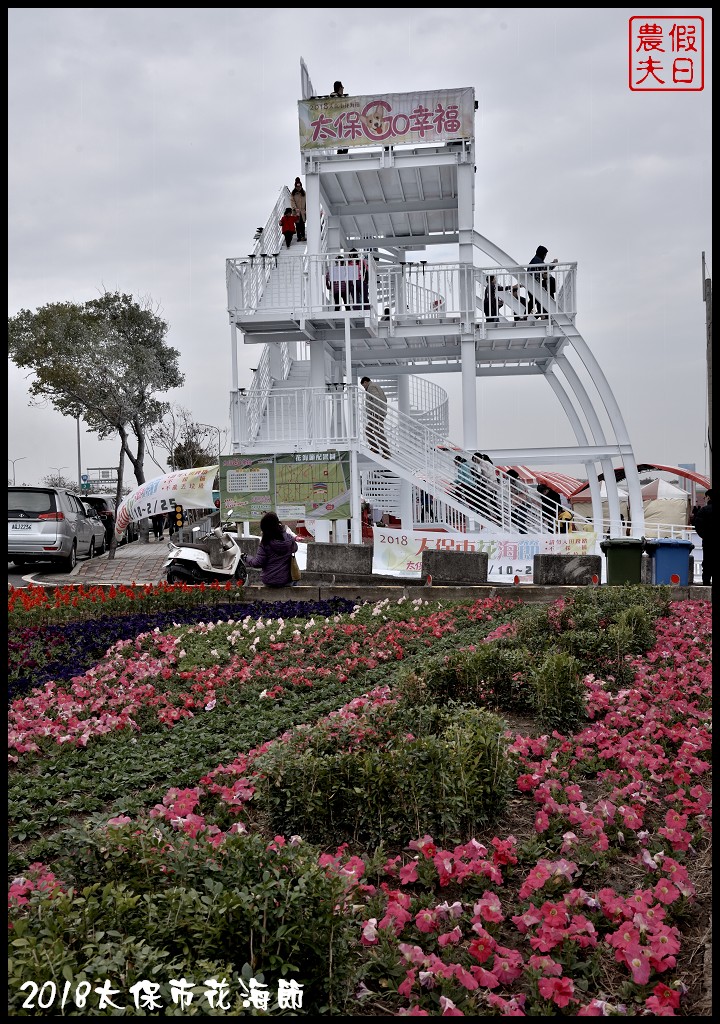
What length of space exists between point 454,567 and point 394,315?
8.11 metres

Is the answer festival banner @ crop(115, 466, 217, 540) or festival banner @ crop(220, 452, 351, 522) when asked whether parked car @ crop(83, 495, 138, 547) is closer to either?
festival banner @ crop(115, 466, 217, 540)

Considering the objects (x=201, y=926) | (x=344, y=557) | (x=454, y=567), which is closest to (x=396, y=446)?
(x=344, y=557)

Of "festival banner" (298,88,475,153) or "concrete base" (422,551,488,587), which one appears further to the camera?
"festival banner" (298,88,475,153)

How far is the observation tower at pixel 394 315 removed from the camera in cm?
1795

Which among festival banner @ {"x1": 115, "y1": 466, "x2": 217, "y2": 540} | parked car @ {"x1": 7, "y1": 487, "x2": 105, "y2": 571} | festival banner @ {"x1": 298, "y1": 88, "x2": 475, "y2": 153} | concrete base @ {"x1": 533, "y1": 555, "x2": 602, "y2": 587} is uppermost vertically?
festival banner @ {"x1": 298, "y1": 88, "x2": 475, "y2": 153}

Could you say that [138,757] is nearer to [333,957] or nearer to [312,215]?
[333,957]

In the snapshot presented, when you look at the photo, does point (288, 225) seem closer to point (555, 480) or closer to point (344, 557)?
point (344, 557)

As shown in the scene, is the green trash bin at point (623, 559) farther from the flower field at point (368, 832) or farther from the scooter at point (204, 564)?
the scooter at point (204, 564)

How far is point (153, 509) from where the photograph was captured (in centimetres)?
2541

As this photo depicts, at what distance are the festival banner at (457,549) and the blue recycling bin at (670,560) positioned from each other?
6.41ft

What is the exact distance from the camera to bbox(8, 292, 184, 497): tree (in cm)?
3881

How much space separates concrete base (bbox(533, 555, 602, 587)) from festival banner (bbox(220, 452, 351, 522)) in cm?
561

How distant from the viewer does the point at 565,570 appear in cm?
1320

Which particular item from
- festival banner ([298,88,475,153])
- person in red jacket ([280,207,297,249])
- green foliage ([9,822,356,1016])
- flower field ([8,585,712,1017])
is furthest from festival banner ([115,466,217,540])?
green foliage ([9,822,356,1016])
